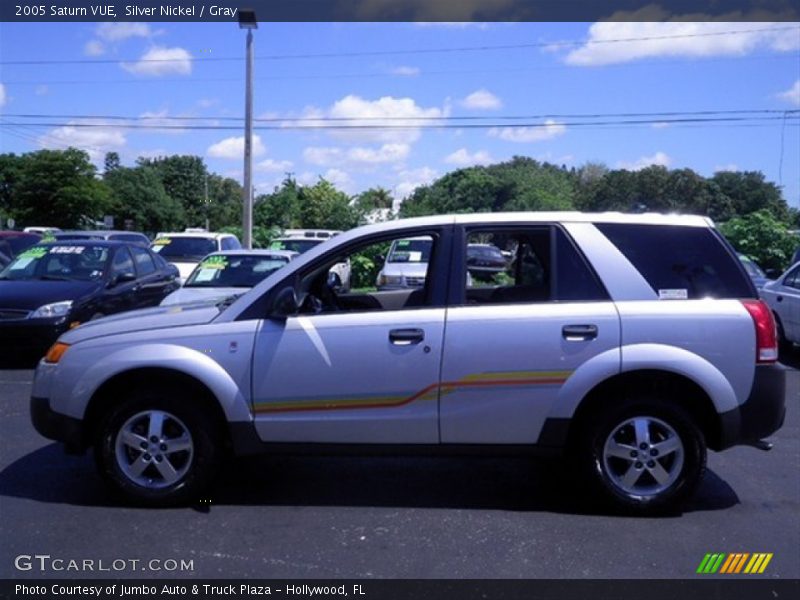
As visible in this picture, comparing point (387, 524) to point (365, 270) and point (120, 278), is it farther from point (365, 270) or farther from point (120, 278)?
point (365, 270)

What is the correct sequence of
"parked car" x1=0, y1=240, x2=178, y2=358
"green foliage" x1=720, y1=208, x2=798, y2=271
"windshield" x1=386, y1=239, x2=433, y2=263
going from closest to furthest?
"parked car" x1=0, y1=240, x2=178, y2=358 → "windshield" x1=386, y1=239, x2=433, y2=263 → "green foliage" x1=720, y1=208, x2=798, y2=271

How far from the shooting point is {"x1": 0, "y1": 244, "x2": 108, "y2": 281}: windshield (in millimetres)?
10609

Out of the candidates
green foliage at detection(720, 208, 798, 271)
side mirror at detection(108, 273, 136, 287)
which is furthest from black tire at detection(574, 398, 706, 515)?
green foliage at detection(720, 208, 798, 271)

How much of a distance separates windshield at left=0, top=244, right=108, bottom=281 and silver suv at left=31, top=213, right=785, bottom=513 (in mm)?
5921

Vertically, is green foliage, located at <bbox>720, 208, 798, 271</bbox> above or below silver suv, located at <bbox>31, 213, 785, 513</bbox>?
above

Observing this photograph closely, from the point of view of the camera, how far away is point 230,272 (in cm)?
1170

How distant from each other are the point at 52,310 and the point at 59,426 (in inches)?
195

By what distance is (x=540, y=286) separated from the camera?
206 inches

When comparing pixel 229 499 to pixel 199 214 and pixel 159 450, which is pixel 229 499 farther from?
pixel 199 214

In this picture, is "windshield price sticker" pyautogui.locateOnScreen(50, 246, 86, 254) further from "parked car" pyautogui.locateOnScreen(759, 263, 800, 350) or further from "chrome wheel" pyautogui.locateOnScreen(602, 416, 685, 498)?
"parked car" pyautogui.locateOnScreen(759, 263, 800, 350)

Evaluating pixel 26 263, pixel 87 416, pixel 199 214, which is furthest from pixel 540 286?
pixel 199 214

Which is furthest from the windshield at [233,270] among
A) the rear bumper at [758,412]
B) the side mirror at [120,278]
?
the rear bumper at [758,412]

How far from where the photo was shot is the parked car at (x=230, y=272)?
11000 millimetres

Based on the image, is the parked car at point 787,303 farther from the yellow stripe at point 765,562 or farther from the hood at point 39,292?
the hood at point 39,292
